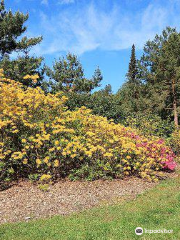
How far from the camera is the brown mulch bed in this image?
4.59 m

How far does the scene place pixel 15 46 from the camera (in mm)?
16906

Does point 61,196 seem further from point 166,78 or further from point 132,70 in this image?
point 132,70

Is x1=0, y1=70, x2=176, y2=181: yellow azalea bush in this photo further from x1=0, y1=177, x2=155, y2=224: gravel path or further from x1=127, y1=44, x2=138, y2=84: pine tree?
x1=127, y1=44, x2=138, y2=84: pine tree

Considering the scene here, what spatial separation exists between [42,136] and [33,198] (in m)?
1.51

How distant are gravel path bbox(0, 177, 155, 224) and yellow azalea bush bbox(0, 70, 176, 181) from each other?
373 mm

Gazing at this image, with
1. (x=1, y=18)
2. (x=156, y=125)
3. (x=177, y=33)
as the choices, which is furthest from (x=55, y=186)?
(x=177, y=33)

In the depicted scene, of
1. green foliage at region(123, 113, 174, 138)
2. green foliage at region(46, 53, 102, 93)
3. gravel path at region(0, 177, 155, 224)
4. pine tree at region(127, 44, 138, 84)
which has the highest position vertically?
pine tree at region(127, 44, 138, 84)

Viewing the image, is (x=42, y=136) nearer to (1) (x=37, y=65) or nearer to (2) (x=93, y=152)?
(2) (x=93, y=152)

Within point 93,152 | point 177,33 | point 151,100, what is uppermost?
point 177,33

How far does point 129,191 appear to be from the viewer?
5.64m

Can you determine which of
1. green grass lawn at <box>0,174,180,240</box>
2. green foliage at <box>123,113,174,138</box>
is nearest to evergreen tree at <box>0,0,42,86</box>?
green foliage at <box>123,113,174,138</box>

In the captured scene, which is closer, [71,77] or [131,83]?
[71,77]

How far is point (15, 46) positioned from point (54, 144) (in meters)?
12.6

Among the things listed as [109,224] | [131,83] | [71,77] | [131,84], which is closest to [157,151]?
[109,224]
